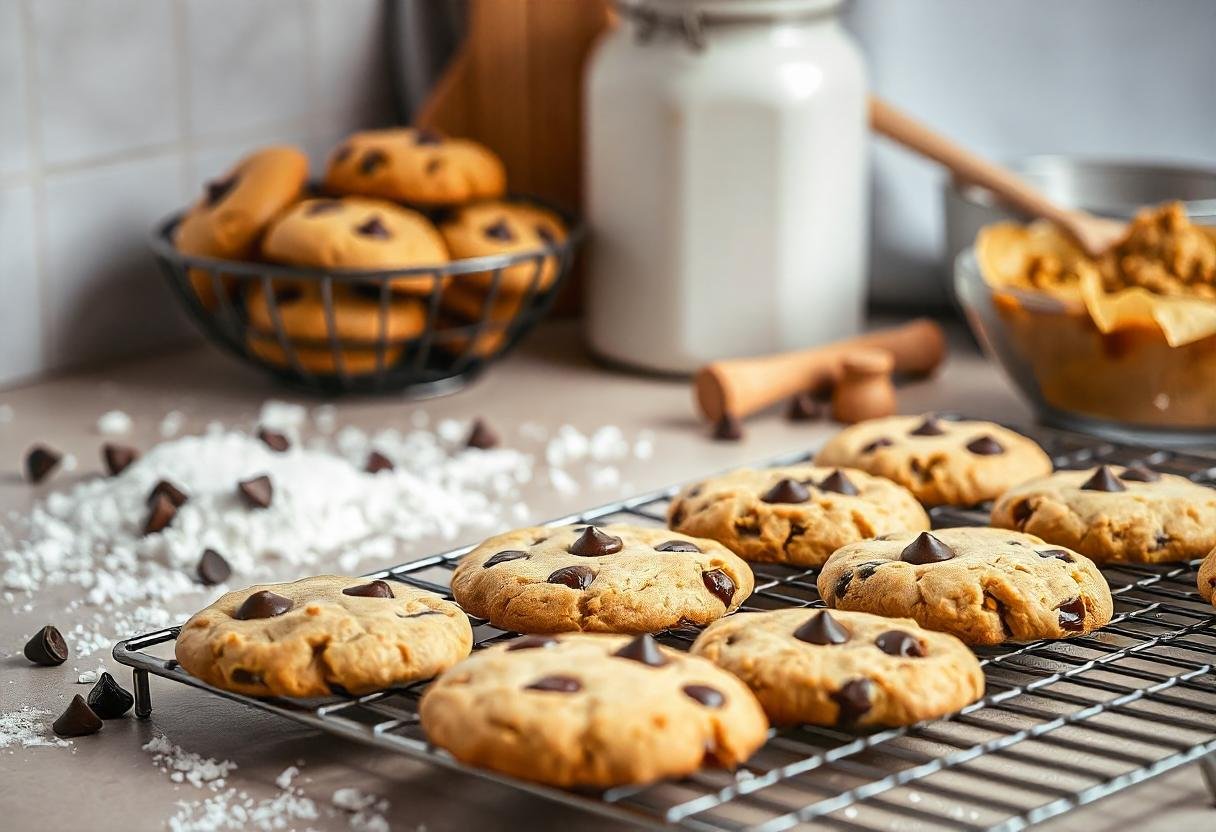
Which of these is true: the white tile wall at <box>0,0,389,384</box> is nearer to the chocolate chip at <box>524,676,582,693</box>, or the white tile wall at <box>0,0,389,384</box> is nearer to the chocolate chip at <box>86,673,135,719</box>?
the chocolate chip at <box>86,673,135,719</box>

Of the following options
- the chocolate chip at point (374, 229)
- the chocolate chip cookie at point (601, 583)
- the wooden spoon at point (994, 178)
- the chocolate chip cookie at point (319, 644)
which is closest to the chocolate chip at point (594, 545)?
the chocolate chip cookie at point (601, 583)

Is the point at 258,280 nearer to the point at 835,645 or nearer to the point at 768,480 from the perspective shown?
the point at 768,480

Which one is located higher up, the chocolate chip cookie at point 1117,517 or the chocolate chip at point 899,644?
the chocolate chip at point 899,644

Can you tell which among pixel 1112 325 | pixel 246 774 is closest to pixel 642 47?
pixel 1112 325

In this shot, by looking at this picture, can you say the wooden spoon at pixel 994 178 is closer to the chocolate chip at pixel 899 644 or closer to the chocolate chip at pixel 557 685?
the chocolate chip at pixel 899 644

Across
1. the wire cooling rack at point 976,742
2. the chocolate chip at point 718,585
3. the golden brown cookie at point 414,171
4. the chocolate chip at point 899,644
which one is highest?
the golden brown cookie at point 414,171

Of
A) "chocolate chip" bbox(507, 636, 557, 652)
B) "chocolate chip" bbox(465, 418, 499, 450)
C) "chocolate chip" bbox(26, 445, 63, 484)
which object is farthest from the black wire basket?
"chocolate chip" bbox(507, 636, 557, 652)

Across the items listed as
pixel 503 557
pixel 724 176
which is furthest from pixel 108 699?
pixel 724 176
